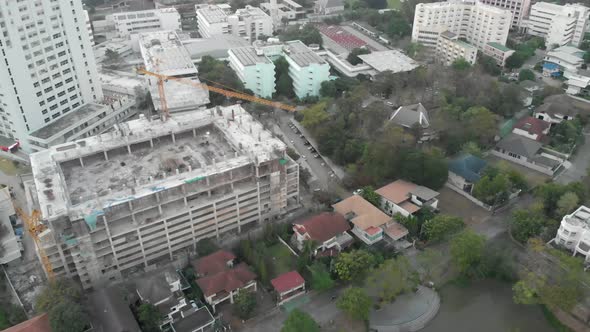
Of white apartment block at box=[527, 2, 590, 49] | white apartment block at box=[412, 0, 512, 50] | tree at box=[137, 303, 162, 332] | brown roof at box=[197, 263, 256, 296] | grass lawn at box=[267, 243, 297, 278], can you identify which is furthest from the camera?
white apartment block at box=[527, 2, 590, 49]

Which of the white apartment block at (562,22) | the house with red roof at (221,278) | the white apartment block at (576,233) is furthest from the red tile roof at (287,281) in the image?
the white apartment block at (562,22)

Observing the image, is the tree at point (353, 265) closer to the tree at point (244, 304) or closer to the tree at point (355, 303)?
the tree at point (355, 303)

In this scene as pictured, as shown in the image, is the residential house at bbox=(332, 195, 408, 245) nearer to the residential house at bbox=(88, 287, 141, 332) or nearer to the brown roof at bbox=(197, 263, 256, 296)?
the brown roof at bbox=(197, 263, 256, 296)

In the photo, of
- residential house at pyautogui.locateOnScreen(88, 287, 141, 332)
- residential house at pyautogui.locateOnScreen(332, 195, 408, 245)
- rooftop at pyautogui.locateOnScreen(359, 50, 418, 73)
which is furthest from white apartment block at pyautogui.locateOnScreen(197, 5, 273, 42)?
residential house at pyautogui.locateOnScreen(88, 287, 141, 332)

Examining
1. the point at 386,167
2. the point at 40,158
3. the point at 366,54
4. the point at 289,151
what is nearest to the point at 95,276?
the point at 40,158

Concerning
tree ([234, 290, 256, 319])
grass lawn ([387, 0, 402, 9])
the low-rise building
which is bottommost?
tree ([234, 290, 256, 319])

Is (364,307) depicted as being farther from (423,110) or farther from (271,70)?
(271,70)
